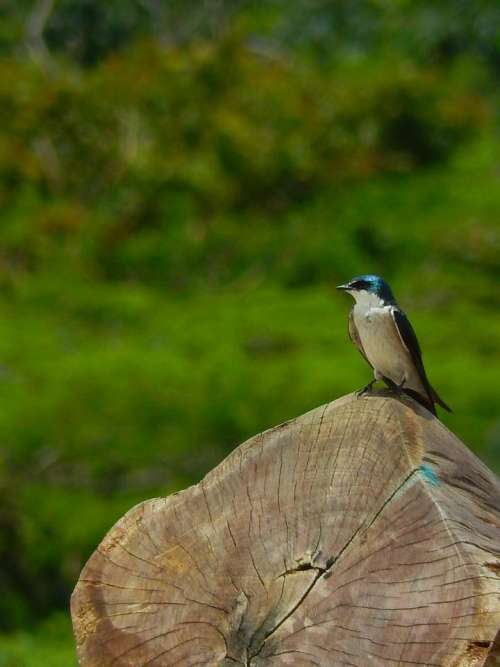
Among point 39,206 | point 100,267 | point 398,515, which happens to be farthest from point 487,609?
point 39,206

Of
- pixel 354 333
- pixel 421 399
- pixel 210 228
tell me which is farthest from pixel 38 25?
pixel 421 399

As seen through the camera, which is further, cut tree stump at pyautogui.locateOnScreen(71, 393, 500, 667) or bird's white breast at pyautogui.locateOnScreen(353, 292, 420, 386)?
bird's white breast at pyautogui.locateOnScreen(353, 292, 420, 386)

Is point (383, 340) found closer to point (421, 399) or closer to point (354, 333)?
point (354, 333)

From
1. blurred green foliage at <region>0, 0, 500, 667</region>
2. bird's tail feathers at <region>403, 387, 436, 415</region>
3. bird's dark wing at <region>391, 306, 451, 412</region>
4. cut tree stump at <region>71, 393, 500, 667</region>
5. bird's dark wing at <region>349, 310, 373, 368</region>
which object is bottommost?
cut tree stump at <region>71, 393, 500, 667</region>

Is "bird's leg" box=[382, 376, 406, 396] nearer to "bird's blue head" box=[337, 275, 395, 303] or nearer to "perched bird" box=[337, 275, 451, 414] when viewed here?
"perched bird" box=[337, 275, 451, 414]

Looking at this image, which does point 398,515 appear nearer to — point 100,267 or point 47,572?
point 47,572

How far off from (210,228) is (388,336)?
58.3 ft

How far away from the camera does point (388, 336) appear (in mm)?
4867

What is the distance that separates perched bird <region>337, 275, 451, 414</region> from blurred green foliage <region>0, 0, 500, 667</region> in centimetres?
904

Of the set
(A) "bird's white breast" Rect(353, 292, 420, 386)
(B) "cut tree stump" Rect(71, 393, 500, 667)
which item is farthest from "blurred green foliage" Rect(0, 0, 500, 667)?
(B) "cut tree stump" Rect(71, 393, 500, 667)

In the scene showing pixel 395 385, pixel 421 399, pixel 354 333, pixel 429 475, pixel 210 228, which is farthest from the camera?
pixel 210 228

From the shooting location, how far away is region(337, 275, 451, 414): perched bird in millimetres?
4844

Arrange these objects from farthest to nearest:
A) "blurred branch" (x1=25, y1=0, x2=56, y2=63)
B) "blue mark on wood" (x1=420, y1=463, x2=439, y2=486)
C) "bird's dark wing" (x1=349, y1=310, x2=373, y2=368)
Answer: "blurred branch" (x1=25, y1=0, x2=56, y2=63) → "bird's dark wing" (x1=349, y1=310, x2=373, y2=368) → "blue mark on wood" (x1=420, y1=463, x2=439, y2=486)

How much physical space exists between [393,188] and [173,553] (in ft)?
64.8
